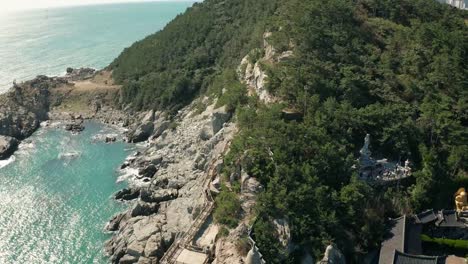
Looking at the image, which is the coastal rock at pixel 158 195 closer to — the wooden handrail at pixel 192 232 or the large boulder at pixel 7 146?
the wooden handrail at pixel 192 232

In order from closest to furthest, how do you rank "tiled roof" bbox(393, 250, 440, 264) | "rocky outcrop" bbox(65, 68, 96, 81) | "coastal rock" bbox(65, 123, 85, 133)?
"tiled roof" bbox(393, 250, 440, 264) < "coastal rock" bbox(65, 123, 85, 133) < "rocky outcrop" bbox(65, 68, 96, 81)

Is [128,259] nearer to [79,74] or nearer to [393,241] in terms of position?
[393,241]

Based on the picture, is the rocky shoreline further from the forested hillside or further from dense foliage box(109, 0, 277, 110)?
the forested hillside

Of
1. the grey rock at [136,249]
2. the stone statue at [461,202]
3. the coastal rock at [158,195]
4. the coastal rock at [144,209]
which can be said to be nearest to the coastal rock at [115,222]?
the coastal rock at [144,209]

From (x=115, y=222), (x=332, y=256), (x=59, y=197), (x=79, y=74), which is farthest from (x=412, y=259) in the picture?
(x=79, y=74)

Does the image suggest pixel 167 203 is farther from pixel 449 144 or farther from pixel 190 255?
pixel 449 144

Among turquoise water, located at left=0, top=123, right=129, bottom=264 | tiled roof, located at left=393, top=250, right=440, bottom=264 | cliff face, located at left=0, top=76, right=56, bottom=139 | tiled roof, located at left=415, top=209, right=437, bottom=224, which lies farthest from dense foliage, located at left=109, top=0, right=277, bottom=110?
tiled roof, located at left=393, top=250, right=440, bottom=264

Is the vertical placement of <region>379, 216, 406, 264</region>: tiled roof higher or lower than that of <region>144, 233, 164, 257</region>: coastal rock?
higher
